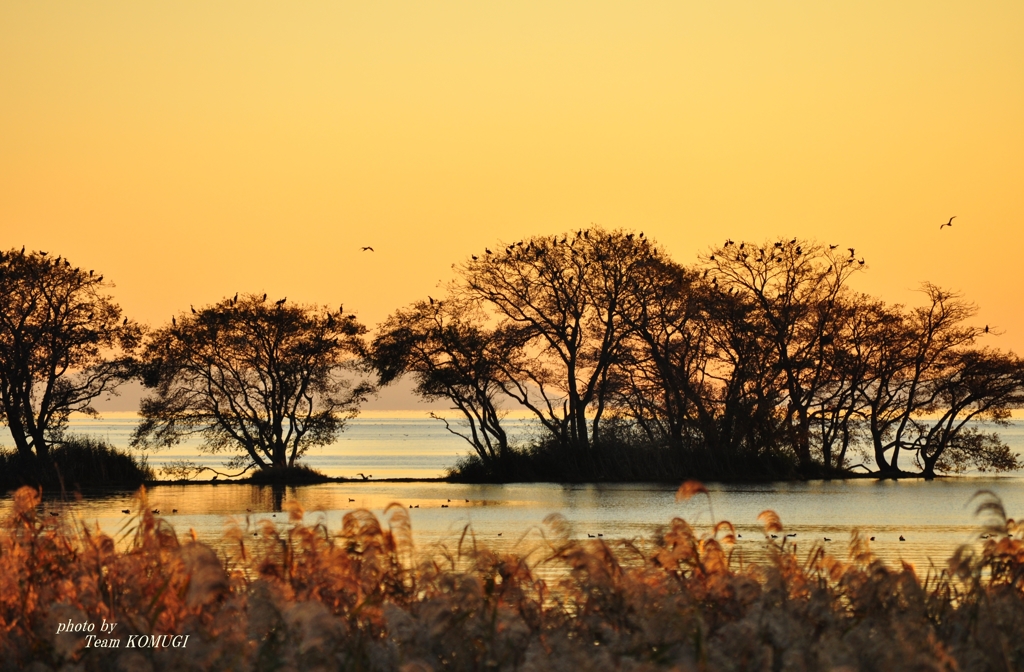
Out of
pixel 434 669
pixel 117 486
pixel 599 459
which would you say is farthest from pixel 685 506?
pixel 434 669

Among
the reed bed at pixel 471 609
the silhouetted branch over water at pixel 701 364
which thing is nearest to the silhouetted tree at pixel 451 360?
the silhouetted branch over water at pixel 701 364

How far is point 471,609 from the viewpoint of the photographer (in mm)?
9008

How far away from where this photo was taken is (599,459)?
5000 cm

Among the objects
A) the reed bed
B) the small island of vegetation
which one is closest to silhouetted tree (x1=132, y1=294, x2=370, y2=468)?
the small island of vegetation

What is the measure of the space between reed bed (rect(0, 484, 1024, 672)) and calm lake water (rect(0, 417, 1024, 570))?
8.22 metres

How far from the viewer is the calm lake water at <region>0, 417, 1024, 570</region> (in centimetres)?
2491

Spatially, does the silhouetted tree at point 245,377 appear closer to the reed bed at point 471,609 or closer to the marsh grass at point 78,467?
the marsh grass at point 78,467

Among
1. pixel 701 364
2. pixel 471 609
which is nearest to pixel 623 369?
pixel 701 364

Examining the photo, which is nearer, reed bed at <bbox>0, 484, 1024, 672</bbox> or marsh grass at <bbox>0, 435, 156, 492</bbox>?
reed bed at <bbox>0, 484, 1024, 672</bbox>

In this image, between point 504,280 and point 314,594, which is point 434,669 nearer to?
point 314,594

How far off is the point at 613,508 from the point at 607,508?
6.2 inches

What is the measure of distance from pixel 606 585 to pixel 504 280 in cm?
4235

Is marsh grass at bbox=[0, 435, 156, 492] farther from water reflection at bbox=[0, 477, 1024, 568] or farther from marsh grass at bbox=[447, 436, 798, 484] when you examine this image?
marsh grass at bbox=[447, 436, 798, 484]

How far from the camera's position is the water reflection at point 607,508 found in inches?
974
